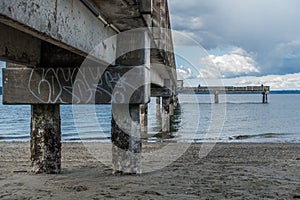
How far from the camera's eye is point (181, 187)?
6832 mm

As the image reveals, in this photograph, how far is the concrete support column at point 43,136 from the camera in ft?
25.7

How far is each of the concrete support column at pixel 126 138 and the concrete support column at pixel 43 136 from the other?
4.15 ft

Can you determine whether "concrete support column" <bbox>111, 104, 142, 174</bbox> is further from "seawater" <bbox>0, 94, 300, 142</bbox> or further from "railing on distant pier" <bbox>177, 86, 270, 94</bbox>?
"railing on distant pier" <bbox>177, 86, 270, 94</bbox>

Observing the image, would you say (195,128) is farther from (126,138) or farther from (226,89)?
(226,89)

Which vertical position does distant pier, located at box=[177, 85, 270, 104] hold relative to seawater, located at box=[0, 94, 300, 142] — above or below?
above

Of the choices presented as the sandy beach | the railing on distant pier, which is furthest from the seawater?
the railing on distant pier

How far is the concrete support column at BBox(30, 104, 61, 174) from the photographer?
7.84 m

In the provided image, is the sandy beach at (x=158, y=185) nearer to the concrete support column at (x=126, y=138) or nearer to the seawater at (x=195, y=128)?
the concrete support column at (x=126, y=138)

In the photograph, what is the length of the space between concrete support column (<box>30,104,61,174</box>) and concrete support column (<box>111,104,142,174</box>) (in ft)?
4.15

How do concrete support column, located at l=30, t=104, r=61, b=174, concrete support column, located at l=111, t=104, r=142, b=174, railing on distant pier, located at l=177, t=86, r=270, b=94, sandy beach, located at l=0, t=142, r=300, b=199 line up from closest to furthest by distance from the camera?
1. sandy beach, located at l=0, t=142, r=300, b=199
2. concrete support column, located at l=111, t=104, r=142, b=174
3. concrete support column, located at l=30, t=104, r=61, b=174
4. railing on distant pier, located at l=177, t=86, r=270, b=94

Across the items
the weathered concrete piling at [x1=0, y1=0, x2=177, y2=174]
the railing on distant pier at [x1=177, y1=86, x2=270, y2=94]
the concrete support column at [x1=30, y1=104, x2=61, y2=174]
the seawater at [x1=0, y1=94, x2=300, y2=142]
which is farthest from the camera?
the railing on distant pier at [x1=177, y1=86, x2=270, y2=94]

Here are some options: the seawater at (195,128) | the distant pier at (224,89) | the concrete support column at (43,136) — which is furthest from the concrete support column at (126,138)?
the distant pier at (224,89)

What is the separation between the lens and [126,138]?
7.71 metres

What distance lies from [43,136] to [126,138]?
1716 millimetres
